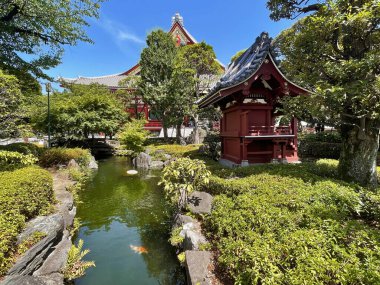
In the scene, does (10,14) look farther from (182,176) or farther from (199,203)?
(199,203)

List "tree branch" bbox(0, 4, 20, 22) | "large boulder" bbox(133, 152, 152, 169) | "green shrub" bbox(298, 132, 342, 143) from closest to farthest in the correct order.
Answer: "tree branch" bbox(0, 4, 20, 22) < "green shrub" bbox(298, 132, 342, 143) < "large boulder" bbox(133, 152, 152, 169)

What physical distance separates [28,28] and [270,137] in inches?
516

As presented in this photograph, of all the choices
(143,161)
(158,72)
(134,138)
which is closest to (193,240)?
(143,161)

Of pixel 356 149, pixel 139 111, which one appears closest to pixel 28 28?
pixel 356 149

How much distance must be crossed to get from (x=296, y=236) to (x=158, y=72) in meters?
22.1

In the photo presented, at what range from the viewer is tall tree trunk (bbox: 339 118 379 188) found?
6.66 metres

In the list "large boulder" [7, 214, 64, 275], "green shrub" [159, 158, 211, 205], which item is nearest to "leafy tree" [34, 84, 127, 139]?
"green shrub" [159, 158, 211, 205]

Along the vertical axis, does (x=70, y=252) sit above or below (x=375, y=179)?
below

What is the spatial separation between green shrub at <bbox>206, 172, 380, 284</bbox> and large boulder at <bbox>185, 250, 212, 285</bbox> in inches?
14.5

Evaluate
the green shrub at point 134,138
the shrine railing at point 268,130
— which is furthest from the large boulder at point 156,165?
the shrine railing at point 268,130

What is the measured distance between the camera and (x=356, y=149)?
686cm

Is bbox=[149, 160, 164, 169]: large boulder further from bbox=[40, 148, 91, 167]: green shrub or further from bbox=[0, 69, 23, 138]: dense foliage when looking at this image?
bbox=[0, 69, 23, 138]: dense foliage

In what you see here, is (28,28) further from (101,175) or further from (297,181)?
(297,181)

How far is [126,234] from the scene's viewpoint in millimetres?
7137
